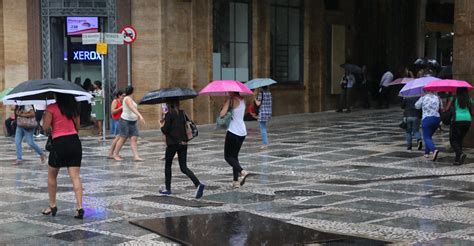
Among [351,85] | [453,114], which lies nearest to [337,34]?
[351,85]

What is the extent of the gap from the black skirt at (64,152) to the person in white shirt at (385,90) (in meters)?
21.7

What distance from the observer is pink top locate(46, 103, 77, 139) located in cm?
861

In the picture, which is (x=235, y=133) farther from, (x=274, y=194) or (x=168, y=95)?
(x=168, y=95)

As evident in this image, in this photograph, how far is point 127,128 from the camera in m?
14.9

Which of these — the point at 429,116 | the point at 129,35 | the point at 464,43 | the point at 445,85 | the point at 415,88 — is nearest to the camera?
the point at 445,85

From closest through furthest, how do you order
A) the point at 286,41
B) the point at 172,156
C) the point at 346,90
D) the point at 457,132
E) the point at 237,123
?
the point at 172,156 < the point at 237,123 < the point at 457,132 < the point at 286,41 < the point at 346,90

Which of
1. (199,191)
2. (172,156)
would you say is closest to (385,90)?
(172,156)

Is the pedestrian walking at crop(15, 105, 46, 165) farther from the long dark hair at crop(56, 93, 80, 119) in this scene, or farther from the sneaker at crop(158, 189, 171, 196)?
the long dark hair at crop(56, 93, 80, 119)

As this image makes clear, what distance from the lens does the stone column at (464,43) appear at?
15531 millimetres

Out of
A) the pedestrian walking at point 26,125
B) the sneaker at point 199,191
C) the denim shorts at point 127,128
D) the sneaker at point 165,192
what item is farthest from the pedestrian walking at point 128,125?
the sneaker at point 199,191

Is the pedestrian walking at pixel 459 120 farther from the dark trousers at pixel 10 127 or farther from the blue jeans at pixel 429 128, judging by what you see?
the dark trousers at pixel 10 127

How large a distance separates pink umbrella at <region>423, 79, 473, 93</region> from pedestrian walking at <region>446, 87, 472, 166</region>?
0.40ft

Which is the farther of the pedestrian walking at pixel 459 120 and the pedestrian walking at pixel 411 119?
the pedestrian walking at pixel 411 119

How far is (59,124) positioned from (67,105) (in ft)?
0.91
